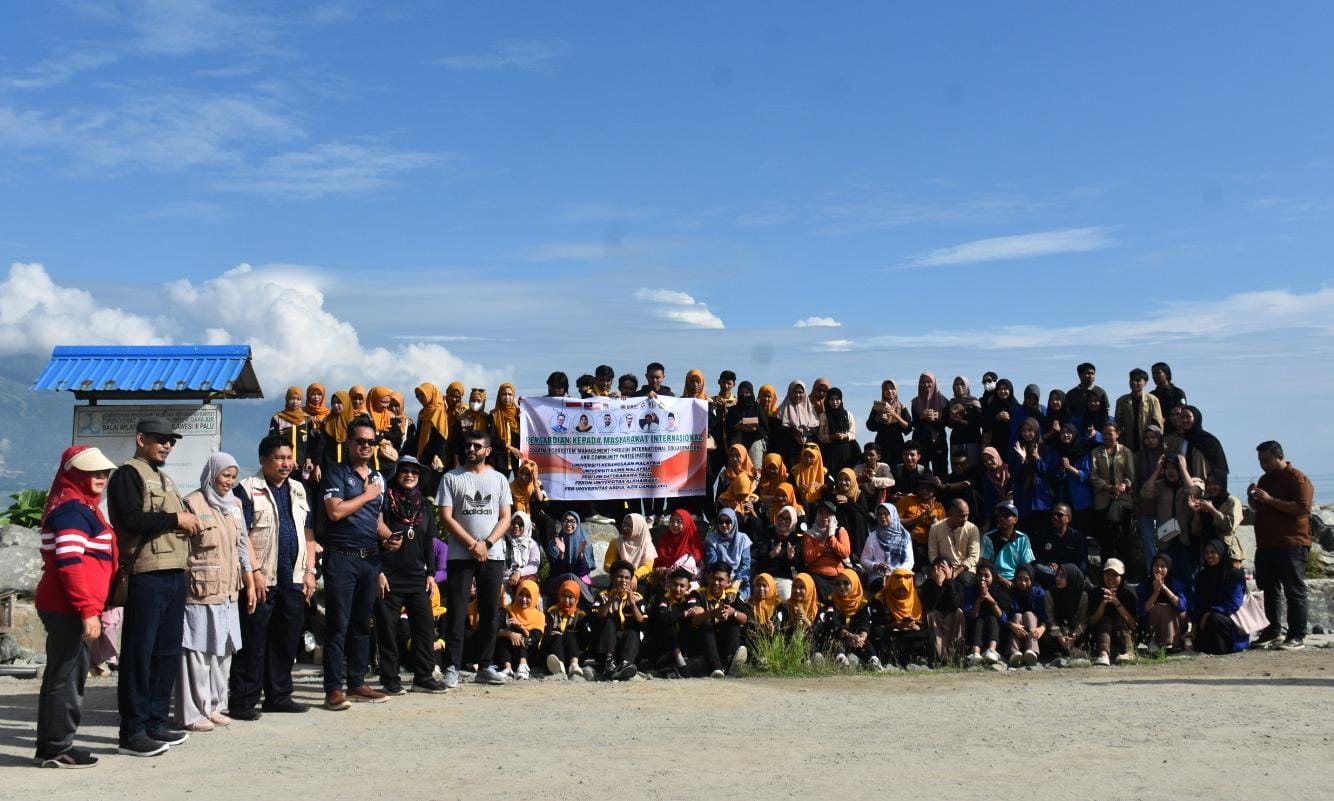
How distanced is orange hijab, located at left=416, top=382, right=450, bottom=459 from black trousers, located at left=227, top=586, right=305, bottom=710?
4523 millimetres

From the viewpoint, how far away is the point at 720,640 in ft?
34.4

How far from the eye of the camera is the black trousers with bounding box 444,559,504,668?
30.7 ft

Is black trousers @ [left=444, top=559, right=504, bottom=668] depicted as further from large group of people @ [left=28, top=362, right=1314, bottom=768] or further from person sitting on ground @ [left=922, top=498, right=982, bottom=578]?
person sitting on ground @ [left=922, top=498, right=982, bottom=578]

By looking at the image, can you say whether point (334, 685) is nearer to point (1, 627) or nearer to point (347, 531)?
point (347, 531)

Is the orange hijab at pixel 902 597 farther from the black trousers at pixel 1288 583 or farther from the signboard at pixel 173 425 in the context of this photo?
the signboard at pixel 173 425

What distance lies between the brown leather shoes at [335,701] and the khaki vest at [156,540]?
180cm

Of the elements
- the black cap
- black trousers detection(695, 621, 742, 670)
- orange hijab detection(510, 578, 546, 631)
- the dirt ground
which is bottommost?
the dirt ground

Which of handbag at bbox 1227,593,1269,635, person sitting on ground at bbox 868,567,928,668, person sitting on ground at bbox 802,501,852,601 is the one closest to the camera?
person sitting on ground at bbox 868,567,928,668

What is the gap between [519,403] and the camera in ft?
42.8

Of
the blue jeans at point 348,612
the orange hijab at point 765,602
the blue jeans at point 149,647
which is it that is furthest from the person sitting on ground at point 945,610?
the blue jeans at point 149,647

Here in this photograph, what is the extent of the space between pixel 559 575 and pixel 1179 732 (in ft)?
19.2

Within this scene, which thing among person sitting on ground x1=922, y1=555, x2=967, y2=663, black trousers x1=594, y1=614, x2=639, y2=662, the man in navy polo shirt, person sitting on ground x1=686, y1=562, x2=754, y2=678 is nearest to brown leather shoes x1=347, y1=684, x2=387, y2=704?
the man in navy polo shirt

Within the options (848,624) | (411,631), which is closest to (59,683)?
(411,631)

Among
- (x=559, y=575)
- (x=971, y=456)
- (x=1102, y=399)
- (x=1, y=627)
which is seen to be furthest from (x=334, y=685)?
(x=1102, y=399)
